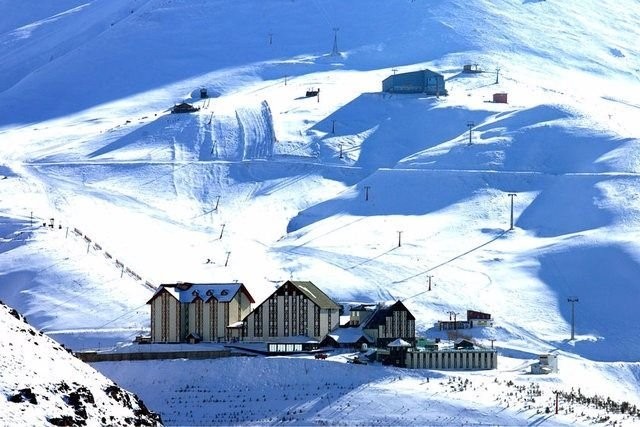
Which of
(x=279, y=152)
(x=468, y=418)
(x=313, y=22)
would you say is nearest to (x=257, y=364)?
(x=468, y=418)

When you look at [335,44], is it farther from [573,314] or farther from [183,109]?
[573,314]

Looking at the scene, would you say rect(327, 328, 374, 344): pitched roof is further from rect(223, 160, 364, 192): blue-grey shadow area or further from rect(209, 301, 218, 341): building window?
rect(223, 160, 364, 192): blue-grey shadow area

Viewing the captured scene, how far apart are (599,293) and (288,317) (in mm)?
15566

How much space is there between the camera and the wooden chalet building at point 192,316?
75750 millimetres

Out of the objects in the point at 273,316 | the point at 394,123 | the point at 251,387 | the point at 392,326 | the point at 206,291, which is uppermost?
the point at 394,123

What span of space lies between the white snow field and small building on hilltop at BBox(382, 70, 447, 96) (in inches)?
39.0

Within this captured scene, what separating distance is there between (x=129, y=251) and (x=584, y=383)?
87.1 feet

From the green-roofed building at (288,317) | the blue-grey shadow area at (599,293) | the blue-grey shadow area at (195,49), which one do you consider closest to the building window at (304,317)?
the green-roofed building at (288,317)

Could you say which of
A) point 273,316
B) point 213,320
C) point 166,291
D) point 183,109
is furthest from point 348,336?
point 183,109

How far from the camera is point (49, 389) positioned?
30.6 metres

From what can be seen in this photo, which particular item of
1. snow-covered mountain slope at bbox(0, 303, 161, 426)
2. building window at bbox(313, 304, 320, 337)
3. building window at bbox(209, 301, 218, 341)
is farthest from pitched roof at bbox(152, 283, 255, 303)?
snow-covered mountain slope at bbox(0, 303, 161, 426)

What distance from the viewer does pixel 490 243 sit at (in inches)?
3627

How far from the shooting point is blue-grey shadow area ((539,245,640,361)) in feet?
258

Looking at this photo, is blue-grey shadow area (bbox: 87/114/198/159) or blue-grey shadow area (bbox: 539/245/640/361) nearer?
blue-grey shadow area (bbox: 539/245/640/361)
